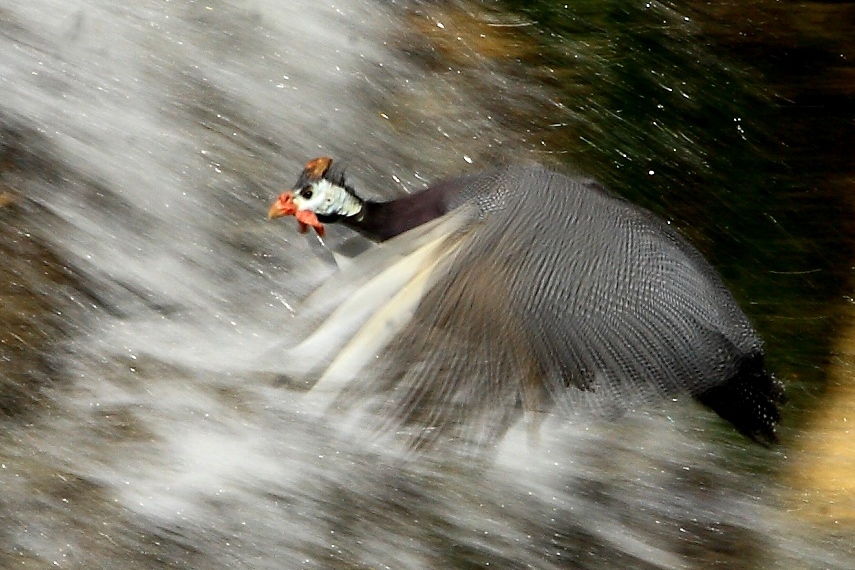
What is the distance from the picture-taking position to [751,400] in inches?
78.9

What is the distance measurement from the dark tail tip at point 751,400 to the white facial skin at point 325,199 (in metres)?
0.80

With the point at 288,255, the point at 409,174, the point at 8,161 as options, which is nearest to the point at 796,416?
the point at 409,174

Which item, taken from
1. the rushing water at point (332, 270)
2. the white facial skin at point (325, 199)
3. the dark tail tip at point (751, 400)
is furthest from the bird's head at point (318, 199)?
the dark tail tip at point (751, 400)

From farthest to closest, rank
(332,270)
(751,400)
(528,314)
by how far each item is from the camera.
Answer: (332,270)
(751,400)
(528,314)

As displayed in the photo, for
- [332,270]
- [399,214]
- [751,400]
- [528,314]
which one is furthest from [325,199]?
[751,400]

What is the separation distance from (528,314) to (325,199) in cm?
53

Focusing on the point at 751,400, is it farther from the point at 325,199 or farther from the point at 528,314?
the point at 325,199

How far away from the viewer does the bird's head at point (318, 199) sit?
208 centimetres

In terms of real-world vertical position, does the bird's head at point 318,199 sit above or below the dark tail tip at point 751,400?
above

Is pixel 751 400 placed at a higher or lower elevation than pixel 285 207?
lower

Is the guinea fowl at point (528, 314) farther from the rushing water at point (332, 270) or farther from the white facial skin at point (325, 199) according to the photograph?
the rushing water at point (332, 270)

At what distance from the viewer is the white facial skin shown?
208 cm

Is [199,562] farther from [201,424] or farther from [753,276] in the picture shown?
[753,276]

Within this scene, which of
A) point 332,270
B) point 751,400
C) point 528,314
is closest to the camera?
point 528,314
